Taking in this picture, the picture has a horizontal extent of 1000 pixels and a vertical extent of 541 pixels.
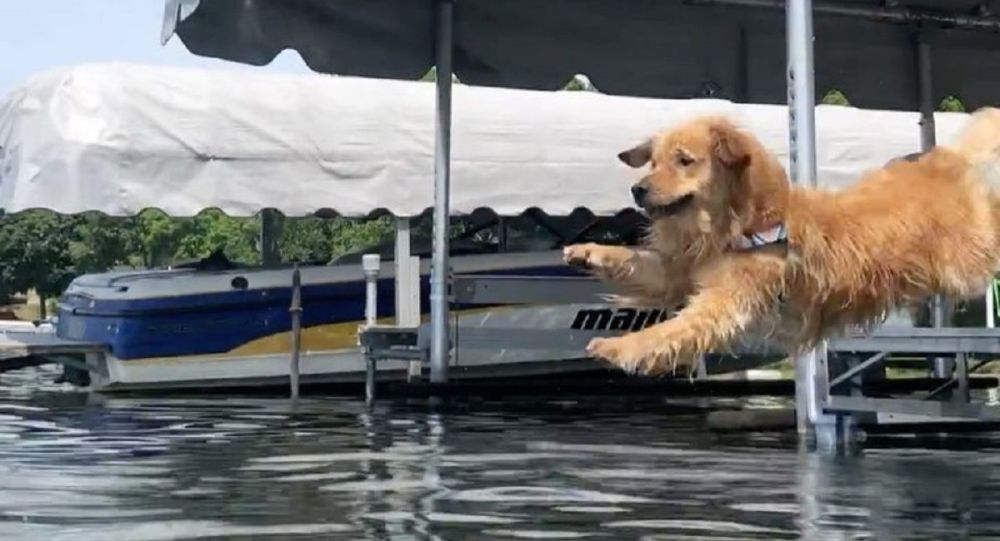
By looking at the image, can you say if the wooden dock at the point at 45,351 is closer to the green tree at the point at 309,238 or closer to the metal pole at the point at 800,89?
the metal pole at the point at 800,89

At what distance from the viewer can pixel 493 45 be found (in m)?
11.8

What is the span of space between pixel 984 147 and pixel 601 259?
1613 millimetres

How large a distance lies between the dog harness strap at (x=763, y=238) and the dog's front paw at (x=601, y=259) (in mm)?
413

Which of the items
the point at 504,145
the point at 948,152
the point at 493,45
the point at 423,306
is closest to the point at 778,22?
the point at 493,45

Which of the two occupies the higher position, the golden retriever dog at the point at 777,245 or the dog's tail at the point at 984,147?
the dog's tail at the point at 984,147

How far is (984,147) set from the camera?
6.26 m

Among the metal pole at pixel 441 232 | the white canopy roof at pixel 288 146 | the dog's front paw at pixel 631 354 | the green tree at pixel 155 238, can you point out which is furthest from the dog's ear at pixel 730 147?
the green tree at pixel 155 238

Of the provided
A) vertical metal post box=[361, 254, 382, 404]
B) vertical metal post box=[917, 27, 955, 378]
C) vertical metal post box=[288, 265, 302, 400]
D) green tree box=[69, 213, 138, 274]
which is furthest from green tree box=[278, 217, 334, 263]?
vertical metal post box=[917, 27, 955, 378]

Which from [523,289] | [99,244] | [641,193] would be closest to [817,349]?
[641,193]

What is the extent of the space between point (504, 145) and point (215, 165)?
2676mm

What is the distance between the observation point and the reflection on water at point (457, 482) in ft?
21.0

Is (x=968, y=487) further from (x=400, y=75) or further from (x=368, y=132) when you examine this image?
(x=368, y=132)

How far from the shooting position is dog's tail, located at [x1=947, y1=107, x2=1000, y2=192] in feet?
20.3

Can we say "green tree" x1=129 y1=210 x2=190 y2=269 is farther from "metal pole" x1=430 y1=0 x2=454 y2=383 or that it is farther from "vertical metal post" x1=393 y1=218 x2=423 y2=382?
"metal pole" x1=430 y1=0 x2=454 y2=383
